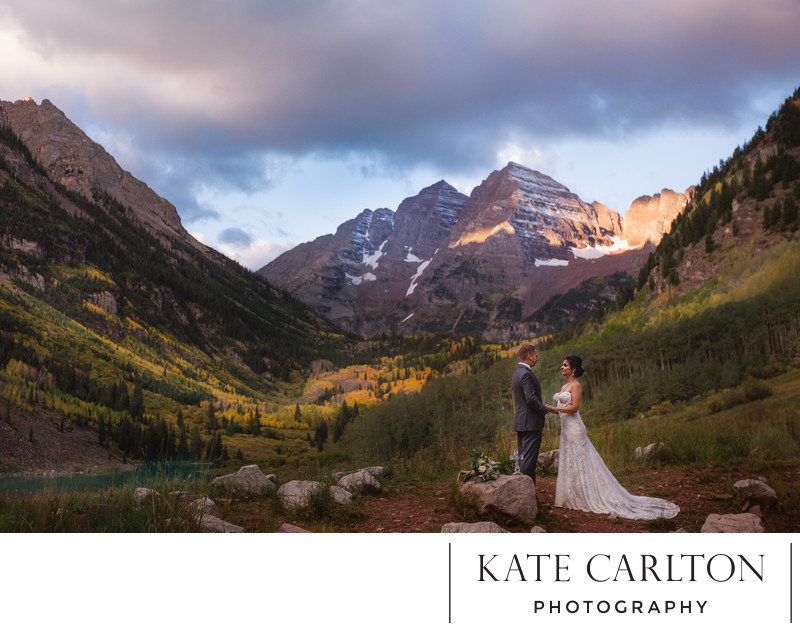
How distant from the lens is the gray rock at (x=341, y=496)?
418 inches

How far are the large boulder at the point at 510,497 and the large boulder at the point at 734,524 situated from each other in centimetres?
251

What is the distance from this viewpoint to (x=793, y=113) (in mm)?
73812

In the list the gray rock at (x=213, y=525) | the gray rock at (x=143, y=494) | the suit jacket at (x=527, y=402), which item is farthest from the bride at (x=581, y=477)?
the gray rock at (x=143, y=494)

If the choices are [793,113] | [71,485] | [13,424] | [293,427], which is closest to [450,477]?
[71,485]

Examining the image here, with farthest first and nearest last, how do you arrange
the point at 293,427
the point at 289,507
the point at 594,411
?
the point at 293,427 → the point at 594,411 → the point at 289,507

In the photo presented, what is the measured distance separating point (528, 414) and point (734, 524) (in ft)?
11.4

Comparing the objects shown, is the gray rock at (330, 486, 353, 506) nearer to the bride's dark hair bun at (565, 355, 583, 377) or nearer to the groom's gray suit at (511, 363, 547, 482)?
the groom's gray suit at (511, 363, 547, 482)

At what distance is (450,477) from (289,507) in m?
7.17

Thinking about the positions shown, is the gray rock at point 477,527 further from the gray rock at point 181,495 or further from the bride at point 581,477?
the gray rock at point 181,495

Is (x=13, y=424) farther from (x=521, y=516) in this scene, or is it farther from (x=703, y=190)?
(x=703, y=190)

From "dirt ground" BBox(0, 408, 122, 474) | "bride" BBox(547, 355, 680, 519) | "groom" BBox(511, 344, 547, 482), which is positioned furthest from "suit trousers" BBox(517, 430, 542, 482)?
"dirt ground" BBox(0, 408, 122, 474)

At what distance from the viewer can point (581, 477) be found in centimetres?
1016

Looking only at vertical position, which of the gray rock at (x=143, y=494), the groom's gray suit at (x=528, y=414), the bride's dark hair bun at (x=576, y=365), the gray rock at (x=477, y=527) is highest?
the bride's dark hair bun at (x=576, y=365)

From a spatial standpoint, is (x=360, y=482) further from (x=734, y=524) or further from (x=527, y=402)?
(x=734, y=524)
